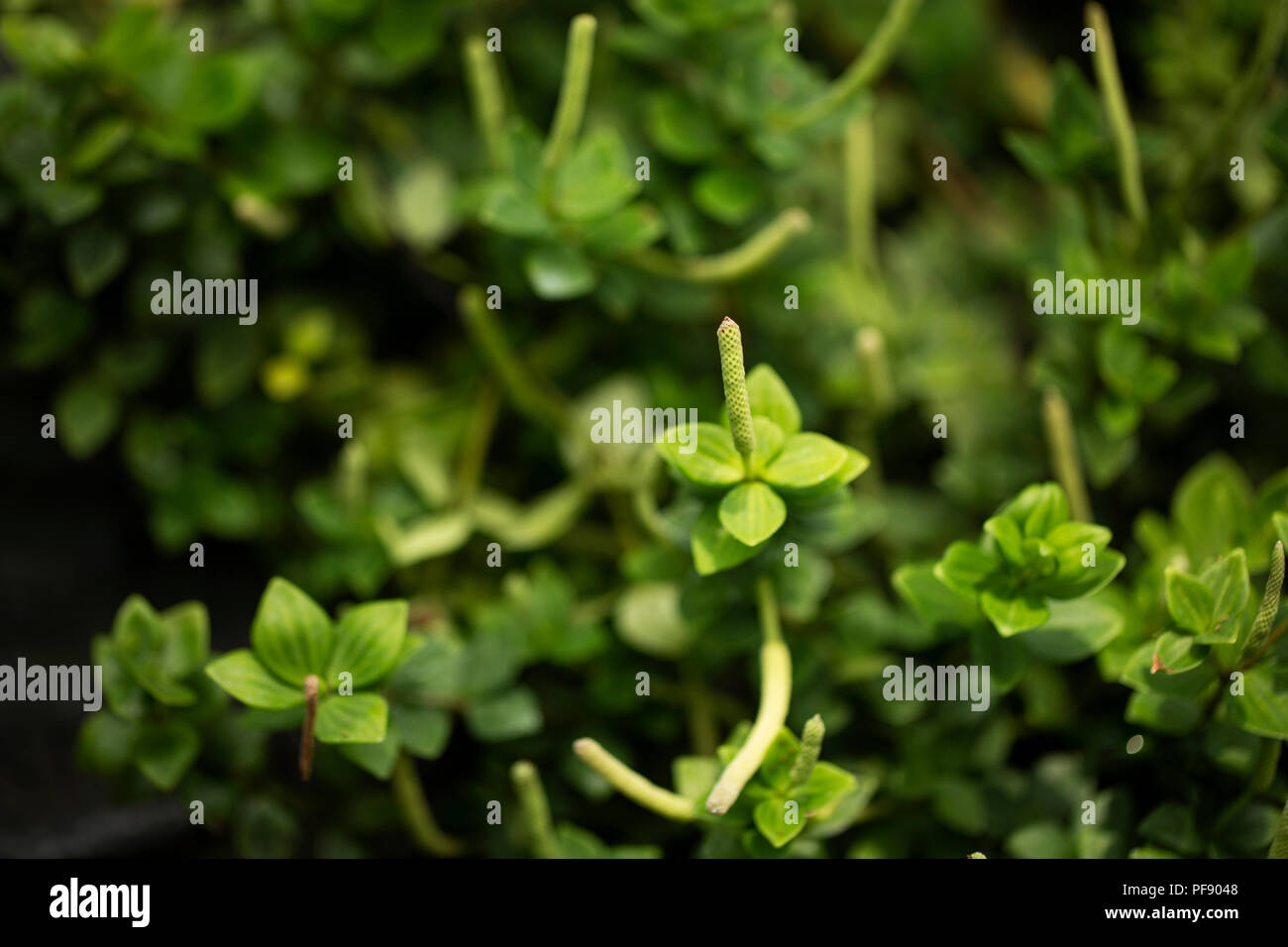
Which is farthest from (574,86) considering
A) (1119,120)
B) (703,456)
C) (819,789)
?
(819,789)

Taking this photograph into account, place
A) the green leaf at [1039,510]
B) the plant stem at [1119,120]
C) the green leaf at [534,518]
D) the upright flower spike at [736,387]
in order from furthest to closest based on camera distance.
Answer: the green leaf at [534,518] < the plant stem at [1119,120] < the green leaf at [1039,510] < the upright flower spike at [736,387]

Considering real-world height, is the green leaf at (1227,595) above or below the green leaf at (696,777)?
above

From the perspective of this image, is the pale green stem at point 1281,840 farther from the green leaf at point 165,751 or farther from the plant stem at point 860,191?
the green leaf at point 165,751

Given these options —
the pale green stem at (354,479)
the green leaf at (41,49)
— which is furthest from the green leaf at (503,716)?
the green leaf at (41,49)

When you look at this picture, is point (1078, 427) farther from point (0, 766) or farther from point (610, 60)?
point (0, 766)
